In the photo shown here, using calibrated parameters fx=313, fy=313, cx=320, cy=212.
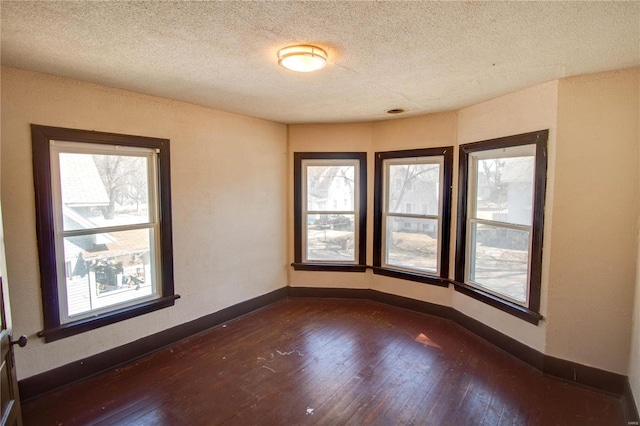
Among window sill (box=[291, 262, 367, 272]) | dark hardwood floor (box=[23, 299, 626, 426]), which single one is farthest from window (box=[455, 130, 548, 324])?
window sill (box=[291, 262, 367, 272])

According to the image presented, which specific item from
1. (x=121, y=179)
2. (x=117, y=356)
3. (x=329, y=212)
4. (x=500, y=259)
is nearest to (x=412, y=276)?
(x=500, y=259)

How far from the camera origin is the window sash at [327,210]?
432cm

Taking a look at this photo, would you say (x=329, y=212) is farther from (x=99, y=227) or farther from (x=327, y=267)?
(x=99, y=227)

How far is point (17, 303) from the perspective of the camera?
7.59 feet

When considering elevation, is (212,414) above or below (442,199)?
below

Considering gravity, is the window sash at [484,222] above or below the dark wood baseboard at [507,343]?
above

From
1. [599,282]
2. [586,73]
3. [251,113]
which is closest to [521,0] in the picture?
[586,73]

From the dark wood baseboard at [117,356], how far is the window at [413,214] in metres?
2.02

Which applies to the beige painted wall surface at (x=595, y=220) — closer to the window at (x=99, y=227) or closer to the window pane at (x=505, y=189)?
the window pane at (x=505, y=189)

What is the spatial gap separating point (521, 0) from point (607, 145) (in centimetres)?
163

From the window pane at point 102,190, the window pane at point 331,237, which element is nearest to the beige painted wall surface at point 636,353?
the window pane at point 331,237

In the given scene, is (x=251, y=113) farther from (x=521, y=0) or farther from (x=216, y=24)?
(x=521, y=0)

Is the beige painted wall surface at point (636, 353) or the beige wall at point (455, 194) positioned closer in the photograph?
the beige painted wall surface at point (636, 353)

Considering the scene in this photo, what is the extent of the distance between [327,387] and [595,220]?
2.48 meters
